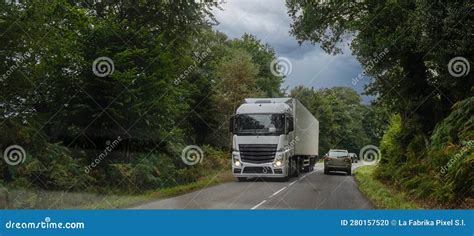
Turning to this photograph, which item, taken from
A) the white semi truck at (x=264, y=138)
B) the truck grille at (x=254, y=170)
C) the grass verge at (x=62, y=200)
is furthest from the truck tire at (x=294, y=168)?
the grass verge at (x=62, y=200)

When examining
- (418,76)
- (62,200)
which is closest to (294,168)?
(418,76)

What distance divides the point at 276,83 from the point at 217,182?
16.3m

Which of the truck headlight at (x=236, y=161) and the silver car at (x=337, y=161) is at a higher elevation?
the truck headlight at (x=236, y=161)

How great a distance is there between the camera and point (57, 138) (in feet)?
51.7

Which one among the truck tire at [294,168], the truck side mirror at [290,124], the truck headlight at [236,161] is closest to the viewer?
the truck headlight at [236,161]

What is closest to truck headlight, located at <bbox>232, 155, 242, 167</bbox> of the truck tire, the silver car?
the truck tire

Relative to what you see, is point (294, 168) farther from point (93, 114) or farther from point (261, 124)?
point (93, 114)

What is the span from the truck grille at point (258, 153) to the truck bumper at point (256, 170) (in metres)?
0.19

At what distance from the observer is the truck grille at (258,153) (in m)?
19.8

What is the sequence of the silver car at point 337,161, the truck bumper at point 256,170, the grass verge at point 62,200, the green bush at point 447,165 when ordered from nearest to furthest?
the green bush at point 447,165
the grass verge at point 62,200
the truck bumper at point 256,170
the silver car at point 337,161

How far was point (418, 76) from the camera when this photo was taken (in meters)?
19.7

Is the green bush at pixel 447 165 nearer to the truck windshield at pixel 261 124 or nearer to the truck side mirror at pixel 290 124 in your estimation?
the truck side mirror at pixel 290 124

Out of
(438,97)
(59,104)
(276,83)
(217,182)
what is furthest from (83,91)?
(276,83)

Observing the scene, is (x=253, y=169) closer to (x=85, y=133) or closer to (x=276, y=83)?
(x=85, y=133)
